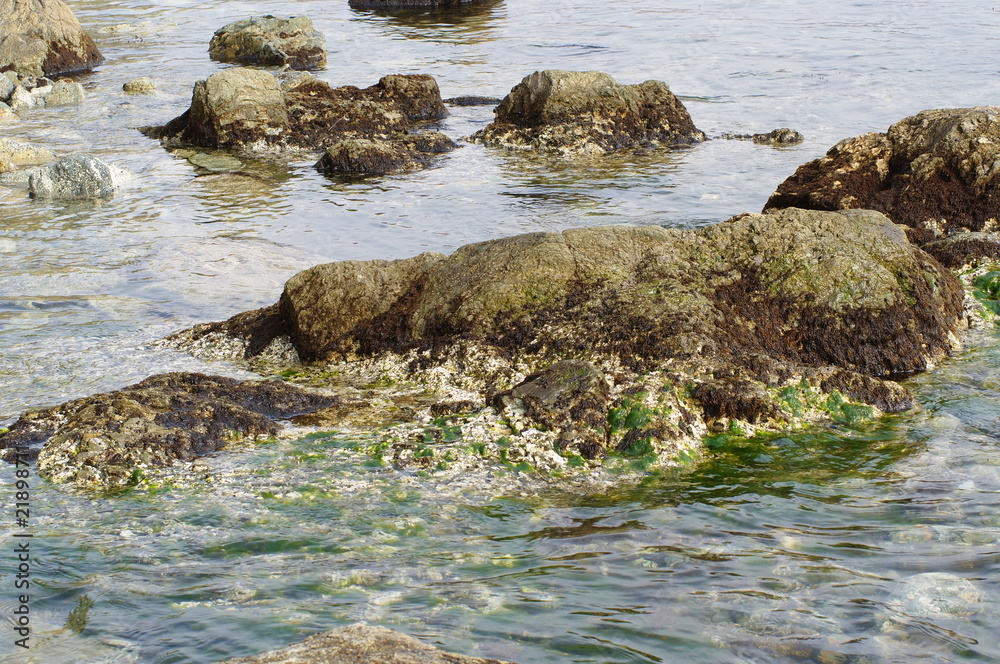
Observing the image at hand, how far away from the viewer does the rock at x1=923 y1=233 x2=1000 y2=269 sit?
8.03m

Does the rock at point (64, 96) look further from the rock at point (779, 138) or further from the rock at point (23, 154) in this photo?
the rock at point (779, 138)

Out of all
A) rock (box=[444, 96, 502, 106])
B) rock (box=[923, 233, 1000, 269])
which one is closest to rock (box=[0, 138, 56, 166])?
rock (box=[444, 96, 502, 106])

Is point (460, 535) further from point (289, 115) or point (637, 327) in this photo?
point (289, 115)

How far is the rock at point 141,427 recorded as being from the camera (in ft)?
16.8

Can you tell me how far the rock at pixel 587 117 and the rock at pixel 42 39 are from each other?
14.0 metres

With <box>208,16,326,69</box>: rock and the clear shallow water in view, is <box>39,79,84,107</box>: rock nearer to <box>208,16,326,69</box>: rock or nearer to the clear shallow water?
<box>208,16,326,69</box>: rock

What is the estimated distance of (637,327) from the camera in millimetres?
6270

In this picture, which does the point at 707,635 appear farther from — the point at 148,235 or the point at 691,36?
the point at 691,36

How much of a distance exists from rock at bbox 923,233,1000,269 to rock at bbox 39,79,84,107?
1839 cm

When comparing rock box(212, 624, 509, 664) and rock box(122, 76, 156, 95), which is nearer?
rock box(212, 624, 509, 664)

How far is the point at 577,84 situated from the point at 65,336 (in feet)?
36.9

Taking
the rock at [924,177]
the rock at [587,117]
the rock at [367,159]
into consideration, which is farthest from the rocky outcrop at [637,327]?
the rock at [587,117]

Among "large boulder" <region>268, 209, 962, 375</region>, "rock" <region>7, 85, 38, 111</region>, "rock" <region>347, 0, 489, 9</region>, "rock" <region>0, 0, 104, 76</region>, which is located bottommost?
"large boulder" <region>268, 209, 962, 375</region>

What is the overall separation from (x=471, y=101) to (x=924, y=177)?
1192cm
